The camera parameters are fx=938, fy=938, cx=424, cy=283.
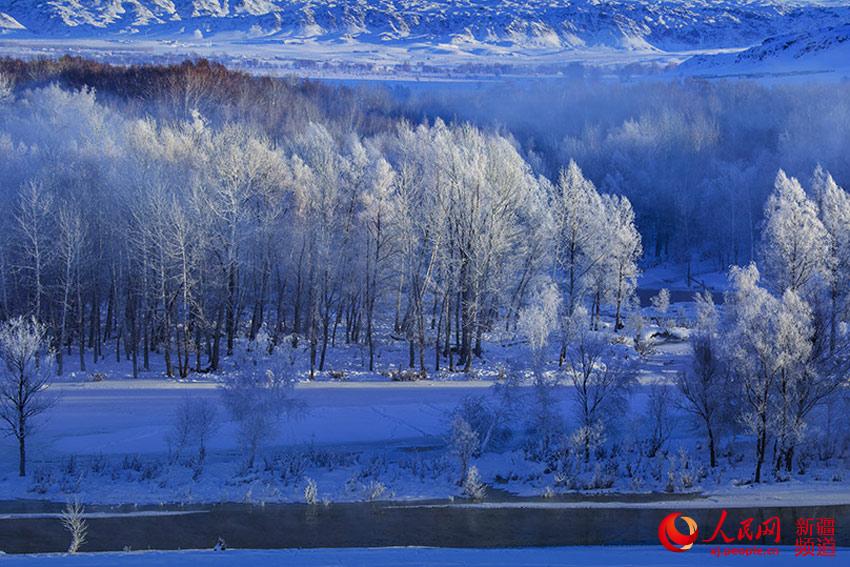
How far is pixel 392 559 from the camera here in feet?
40.9

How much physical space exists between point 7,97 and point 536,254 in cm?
3194

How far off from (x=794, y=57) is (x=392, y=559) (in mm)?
91585

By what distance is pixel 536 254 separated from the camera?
35156mm

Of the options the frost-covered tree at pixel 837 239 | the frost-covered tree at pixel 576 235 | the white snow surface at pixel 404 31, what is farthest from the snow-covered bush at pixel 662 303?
the white snow surface at pixel 404 31

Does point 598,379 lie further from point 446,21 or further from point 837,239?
point 446,21

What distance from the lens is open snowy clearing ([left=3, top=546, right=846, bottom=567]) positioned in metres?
11.6

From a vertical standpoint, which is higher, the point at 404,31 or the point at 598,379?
the point at 404,31

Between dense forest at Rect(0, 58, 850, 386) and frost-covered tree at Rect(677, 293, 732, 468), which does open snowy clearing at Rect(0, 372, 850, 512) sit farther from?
dense forest at Rect(0, 58, 850, 386)

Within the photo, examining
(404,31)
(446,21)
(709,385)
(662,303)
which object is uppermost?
(446,21)

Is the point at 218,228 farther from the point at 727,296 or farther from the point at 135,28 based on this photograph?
the point at 135,28

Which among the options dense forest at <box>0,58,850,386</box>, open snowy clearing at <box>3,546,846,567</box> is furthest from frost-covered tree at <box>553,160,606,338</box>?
open snowy clearing at <box>3,546,846,567</box>

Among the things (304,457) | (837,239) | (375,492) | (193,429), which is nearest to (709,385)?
(375,492)

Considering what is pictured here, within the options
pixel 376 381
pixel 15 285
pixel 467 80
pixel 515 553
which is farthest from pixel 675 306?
pixel 467 80

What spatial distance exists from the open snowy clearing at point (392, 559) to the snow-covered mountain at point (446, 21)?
110m
